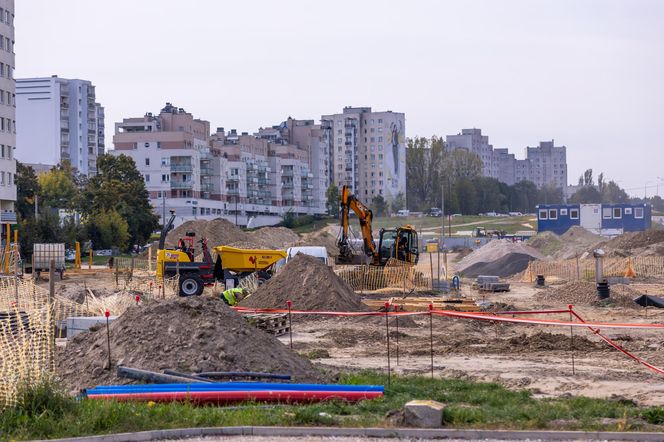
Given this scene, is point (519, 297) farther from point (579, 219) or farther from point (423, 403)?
point (579, 219)

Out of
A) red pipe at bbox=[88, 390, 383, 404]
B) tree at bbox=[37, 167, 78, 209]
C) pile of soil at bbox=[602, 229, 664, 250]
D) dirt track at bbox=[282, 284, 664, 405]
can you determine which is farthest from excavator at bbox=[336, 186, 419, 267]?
tree at bbox=[37, 167, 78, 209]

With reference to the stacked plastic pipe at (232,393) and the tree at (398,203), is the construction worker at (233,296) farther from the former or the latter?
the tree at (398,203)

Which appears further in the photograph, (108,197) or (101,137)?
(101,137)

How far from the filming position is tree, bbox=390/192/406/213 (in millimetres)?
161650

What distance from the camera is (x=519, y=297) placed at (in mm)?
39156

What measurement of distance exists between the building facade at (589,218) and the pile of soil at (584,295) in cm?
6919

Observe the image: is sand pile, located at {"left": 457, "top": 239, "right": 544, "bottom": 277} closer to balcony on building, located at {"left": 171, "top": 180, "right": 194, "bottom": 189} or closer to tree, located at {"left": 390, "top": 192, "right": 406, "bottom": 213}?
balcony on building, located at {"left": 171, "top": 180, "right": 194, "bottom": 189}

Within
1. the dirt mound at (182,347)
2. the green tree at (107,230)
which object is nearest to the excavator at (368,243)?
the dirt mound at (182,347)

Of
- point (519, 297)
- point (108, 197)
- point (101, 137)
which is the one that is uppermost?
point (101, 137)

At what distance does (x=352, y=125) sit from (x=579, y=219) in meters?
77.0

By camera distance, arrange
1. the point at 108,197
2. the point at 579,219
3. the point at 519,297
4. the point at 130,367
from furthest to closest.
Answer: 1. the point at 579,219
2. the point at 108,197
3. the point at 519,297
4. the point at 130,367

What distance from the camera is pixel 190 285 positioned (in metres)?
36.7

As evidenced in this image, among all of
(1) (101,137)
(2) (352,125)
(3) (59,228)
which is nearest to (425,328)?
(3) (59,228)

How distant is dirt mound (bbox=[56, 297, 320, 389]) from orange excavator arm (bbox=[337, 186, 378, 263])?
85.7ft
